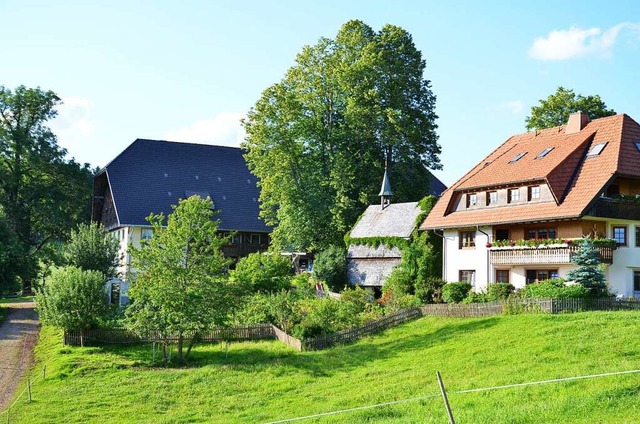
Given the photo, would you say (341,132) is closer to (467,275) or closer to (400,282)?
(400,282)

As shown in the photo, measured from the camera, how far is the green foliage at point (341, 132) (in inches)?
2084

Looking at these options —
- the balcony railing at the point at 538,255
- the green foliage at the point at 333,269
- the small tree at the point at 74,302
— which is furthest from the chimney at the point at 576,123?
the small tree at the point at 74,302

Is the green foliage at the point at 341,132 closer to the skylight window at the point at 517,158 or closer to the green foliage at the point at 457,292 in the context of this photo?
the skylight window at the point at 517,158

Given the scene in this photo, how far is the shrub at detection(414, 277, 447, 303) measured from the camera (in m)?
41.3

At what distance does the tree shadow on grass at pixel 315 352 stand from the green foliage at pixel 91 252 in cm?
1247

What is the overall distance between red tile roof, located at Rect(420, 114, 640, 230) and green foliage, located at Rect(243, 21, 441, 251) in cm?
963

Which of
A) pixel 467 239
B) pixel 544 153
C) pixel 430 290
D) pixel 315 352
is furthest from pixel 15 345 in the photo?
pixel 544 153

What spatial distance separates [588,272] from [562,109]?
2366 cm

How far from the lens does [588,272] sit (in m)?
32.8

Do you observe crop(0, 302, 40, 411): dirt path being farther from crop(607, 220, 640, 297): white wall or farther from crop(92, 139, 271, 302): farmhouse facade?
crop(607, 220, 640, 297): white wall

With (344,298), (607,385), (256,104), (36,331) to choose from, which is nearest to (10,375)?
(36,331)

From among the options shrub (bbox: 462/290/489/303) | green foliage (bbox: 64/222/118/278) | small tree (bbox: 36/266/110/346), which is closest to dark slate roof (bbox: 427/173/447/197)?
shrub (bbox: 462/290/489/303)

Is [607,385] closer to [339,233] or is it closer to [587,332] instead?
[587,332]

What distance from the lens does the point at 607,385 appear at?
18.7 meters
